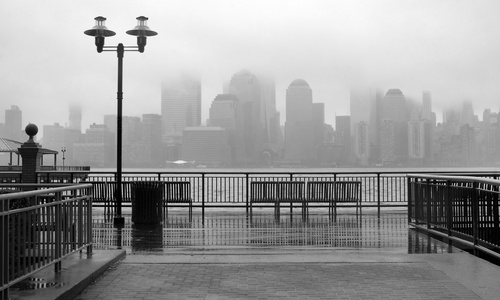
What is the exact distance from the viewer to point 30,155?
1686cm

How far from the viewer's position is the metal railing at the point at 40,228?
5574mm

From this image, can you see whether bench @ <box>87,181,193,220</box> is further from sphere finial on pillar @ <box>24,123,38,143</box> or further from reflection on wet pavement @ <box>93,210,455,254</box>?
sphere finial on pillar @ <box>24,123,38,143</box>

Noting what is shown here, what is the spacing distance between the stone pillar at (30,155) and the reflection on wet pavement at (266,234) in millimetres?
2504

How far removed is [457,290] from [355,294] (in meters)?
1.22

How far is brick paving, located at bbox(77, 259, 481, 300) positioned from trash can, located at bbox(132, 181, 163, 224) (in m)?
5.50

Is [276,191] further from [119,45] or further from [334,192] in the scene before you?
[119,45]

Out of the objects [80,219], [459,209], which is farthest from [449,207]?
[80,219]

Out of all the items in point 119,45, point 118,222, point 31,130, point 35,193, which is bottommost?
point 118,222

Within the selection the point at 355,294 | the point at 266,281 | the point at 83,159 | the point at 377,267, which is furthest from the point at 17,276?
the point at 83,159

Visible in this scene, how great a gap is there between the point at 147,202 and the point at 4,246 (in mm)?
8694

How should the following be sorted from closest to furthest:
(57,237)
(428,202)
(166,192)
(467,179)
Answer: (57,237) < (467,179) < (428,202) < (166,192)

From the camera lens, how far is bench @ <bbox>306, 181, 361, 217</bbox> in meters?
17.2

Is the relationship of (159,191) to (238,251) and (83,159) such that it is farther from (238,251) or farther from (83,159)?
(83,159)

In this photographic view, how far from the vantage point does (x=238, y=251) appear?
9836 mm
